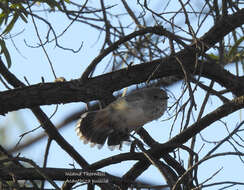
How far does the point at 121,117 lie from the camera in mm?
4543

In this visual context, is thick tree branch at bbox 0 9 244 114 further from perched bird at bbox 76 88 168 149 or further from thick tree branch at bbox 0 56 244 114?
perched bird at bbox 76 88 168 149

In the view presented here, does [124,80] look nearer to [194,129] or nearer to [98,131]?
[194,129]

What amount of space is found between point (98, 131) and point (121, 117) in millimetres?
376

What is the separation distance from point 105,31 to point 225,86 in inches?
55.4

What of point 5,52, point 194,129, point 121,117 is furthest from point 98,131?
point 194,129

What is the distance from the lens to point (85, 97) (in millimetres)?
3869

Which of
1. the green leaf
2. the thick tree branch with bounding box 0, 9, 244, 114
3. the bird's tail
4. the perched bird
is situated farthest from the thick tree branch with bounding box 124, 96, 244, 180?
the green leaf

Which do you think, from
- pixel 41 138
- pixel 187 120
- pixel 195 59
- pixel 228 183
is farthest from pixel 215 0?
pixel 41 138

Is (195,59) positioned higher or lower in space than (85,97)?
higher

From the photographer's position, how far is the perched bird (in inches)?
177

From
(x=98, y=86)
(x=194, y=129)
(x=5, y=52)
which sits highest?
(x=5, y=52)

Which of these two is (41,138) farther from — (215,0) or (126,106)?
(215,0)

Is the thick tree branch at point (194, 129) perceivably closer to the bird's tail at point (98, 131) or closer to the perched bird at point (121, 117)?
the perched bird at point (121, 117)

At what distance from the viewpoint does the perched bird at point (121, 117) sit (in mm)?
4484
